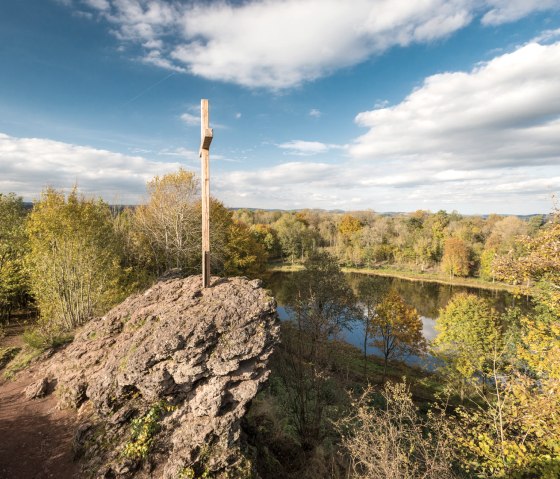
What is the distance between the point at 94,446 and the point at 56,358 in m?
5.57

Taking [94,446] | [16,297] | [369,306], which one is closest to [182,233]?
[16,297]

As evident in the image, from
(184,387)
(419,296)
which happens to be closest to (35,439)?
(184,387)

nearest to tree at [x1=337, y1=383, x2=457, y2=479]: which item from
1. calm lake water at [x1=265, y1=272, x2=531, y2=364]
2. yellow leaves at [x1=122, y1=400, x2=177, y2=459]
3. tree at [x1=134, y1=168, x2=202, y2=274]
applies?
yellow leaves at [x1=122, y1=400, x2=177, y2=459]

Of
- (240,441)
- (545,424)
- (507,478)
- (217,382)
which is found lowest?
(507,478)

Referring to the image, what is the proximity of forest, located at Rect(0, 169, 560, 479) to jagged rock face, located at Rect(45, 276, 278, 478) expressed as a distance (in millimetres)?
1244

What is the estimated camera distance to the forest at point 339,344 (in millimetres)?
6887

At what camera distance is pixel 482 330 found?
17656 mm

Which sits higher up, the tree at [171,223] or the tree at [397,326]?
the tree at [171,223]

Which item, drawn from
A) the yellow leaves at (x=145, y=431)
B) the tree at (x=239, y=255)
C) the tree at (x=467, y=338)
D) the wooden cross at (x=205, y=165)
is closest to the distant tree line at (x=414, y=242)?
the tree at (x=239, y=255)

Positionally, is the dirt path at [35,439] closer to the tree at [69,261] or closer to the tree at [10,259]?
the tree at [69,261]

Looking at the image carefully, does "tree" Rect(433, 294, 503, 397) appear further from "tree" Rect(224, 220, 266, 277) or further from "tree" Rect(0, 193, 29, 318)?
"tree" Rect(0, 193, 29, 318)

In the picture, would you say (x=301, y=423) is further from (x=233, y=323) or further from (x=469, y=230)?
(x=469, y=230)

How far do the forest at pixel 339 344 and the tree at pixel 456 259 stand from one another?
37010mm

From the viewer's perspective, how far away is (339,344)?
1920cm
